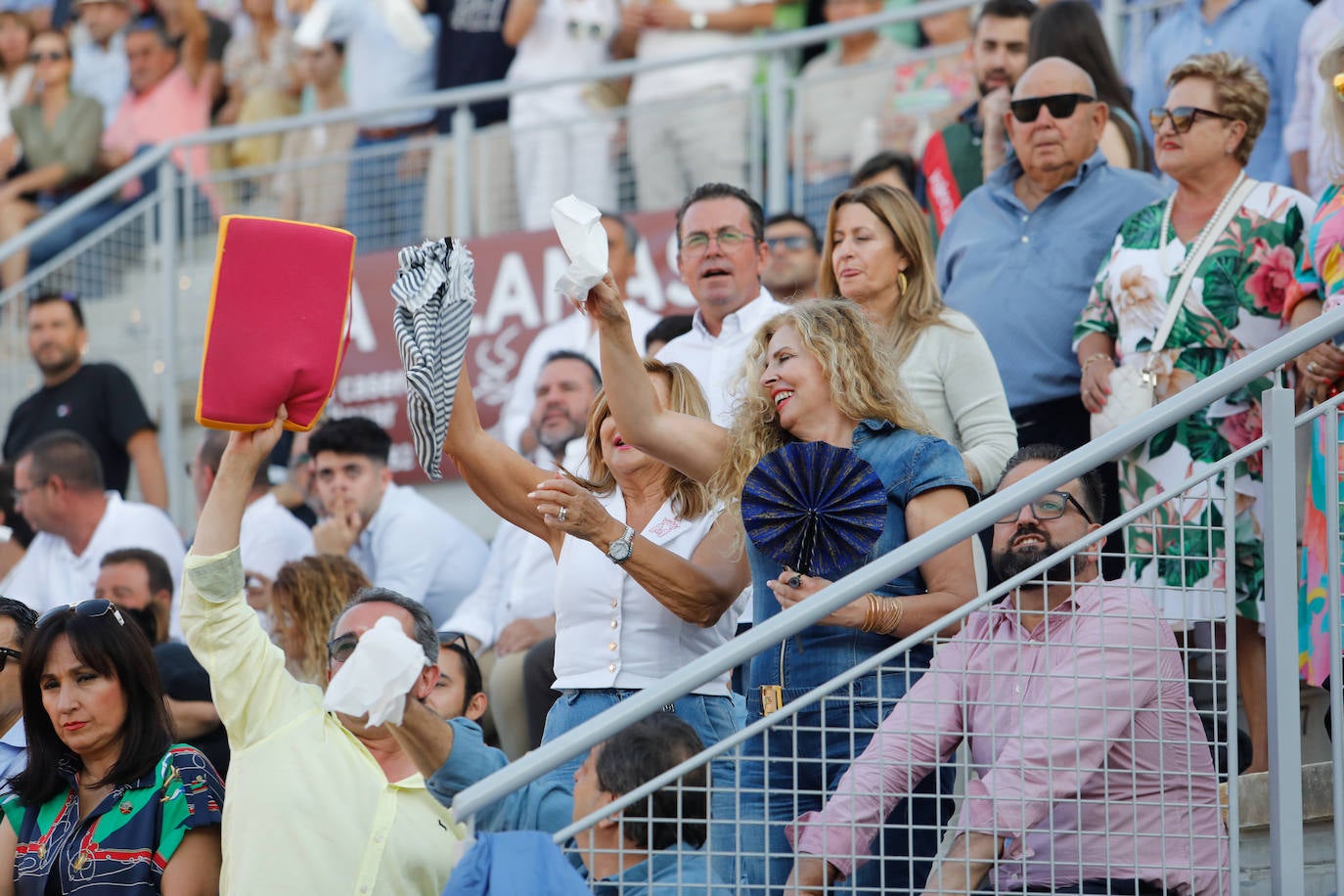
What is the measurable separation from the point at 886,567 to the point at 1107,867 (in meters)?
0.73

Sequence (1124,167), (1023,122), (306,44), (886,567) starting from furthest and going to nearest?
(306,44) → (1124,167) → (1023,122) → (886,567)

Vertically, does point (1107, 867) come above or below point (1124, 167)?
below

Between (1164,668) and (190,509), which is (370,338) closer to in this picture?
(190,509)

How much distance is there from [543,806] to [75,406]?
227 inches

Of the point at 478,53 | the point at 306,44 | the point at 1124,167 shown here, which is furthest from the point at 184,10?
the point at 1124,167

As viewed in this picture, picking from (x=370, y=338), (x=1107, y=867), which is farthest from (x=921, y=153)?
(x=1107, y=867)

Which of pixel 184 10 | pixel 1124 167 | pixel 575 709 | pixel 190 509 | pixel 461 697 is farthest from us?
pixel 184 10

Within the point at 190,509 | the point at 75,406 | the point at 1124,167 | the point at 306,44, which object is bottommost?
the point at 190,509

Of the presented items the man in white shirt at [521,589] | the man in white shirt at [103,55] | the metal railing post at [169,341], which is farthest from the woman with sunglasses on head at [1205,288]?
the man in white shirt at [103,55]

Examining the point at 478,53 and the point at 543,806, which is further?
the point at 478,53

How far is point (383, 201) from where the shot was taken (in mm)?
10047

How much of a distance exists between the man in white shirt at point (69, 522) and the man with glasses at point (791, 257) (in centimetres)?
263

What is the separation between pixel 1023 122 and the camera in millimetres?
6129

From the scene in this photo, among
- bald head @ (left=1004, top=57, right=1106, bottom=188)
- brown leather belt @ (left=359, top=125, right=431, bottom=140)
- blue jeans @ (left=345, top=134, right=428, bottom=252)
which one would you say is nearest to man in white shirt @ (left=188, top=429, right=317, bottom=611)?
blue jeans @ (left=345, top=134, right=428, bottom=252)
